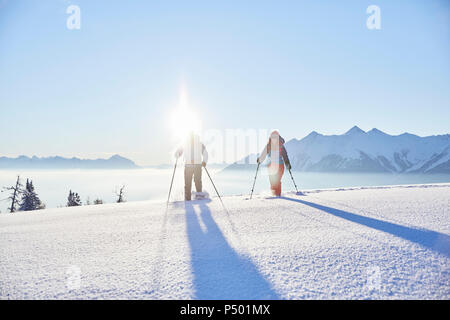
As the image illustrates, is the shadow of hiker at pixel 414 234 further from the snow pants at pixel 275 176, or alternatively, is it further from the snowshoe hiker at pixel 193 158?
the snowshoe hiker at pixel 193 158

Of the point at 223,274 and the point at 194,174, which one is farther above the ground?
the point at 194,174

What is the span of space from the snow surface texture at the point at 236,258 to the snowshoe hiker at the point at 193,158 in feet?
13.5

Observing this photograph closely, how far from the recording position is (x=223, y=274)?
1969mm

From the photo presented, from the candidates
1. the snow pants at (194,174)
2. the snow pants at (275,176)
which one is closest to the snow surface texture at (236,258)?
the snow pants at (275,176)

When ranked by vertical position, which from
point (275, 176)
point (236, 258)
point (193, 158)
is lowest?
point (236, 258)

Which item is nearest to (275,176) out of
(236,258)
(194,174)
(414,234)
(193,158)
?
(194,174)

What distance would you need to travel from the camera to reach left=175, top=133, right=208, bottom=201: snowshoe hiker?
8.25m

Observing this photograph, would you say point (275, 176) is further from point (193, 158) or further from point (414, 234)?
point (414, 234)

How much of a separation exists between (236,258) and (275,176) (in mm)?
6032

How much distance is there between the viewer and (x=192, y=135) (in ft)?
28.0

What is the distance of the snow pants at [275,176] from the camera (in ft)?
25.9

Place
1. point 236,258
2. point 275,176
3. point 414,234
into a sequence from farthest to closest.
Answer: point 275,176 → point 414,234 → point 236,258

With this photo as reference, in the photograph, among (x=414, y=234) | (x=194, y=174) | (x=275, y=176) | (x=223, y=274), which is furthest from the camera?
(x=194, y=174)
